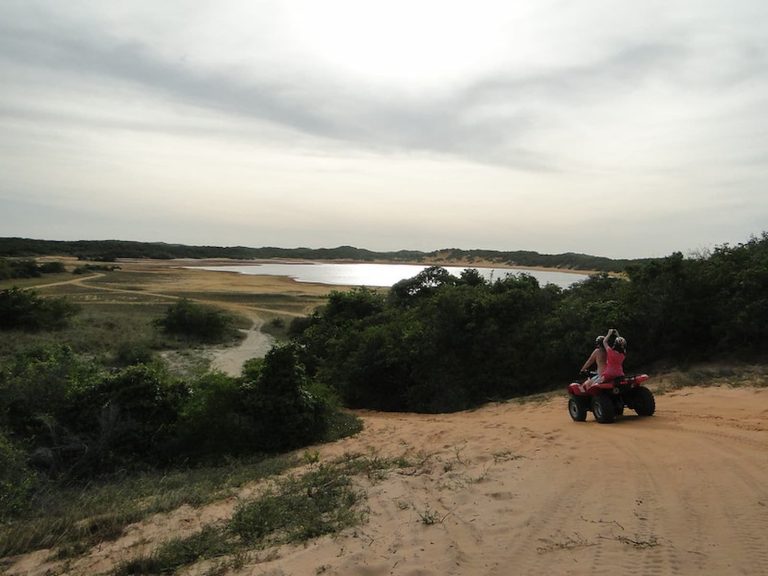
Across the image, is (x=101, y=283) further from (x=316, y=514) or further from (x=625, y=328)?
(x=316, y=514)

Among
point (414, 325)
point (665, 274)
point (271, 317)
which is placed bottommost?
point (271, 317)

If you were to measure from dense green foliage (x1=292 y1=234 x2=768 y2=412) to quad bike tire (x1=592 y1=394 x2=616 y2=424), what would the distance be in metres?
6.19

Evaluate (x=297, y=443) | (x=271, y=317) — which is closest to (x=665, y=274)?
(x=297, y=443)

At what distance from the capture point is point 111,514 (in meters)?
6.84

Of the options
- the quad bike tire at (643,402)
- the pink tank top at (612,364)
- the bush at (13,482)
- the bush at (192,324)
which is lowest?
the bush at (192,324)

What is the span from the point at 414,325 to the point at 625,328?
6.87m

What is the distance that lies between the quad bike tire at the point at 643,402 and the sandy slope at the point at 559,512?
757mm

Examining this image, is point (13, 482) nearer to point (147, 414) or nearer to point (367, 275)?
point (147, 414)

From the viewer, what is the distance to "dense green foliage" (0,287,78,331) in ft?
114

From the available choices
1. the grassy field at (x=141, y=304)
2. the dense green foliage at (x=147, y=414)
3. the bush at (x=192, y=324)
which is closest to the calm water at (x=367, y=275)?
the grassy field at (x=141, y=304)

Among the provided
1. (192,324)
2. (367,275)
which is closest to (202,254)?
(367,275)

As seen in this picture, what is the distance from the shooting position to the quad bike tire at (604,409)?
9.34 metres

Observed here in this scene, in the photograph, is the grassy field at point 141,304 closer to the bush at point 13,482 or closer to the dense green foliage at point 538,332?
the dense green foliage at point 538,332

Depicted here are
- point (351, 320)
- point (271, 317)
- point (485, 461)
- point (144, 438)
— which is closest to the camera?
point (485, 461)
